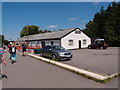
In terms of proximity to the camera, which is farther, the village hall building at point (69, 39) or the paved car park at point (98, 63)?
the village hall building at point (69, 39)

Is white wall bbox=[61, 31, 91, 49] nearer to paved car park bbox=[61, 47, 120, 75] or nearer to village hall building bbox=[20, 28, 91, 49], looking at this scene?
village hall building bbox=[20, 28, 91, 49]

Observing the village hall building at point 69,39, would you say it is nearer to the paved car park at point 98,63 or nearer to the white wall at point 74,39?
the white wall at point 74,39

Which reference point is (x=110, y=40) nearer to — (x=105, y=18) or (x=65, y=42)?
(x=105, y=18)

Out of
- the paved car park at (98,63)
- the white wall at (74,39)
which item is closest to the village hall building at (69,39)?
the white wall at (74,39)

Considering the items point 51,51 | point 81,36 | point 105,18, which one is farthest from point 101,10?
point 51,51

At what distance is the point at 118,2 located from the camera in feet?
125

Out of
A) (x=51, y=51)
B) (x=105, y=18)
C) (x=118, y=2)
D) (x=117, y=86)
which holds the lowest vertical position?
(x=117, y=86)

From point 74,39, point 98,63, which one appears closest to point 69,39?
point 74,39

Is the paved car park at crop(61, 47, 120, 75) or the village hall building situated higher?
the village hall building

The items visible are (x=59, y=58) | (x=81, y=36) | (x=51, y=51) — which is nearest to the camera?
(x=59, y=58)

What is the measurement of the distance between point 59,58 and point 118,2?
36.5 m

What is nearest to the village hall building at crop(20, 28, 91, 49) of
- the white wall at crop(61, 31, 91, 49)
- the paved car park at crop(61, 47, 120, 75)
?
the white wall at crop(61, 31, 91, 49)

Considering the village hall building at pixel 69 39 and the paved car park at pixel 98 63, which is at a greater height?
the village hall building at pixel 69 39

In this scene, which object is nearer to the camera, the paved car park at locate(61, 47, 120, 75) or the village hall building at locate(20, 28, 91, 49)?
the paved car park at locate(61, 47, 120, 75)
